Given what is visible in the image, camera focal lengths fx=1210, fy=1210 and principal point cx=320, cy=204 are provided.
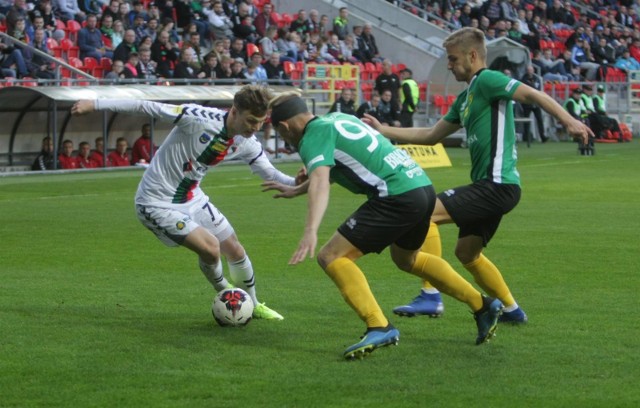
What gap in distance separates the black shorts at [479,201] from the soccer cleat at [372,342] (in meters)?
1.34

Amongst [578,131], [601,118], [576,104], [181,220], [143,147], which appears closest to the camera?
[578,131]

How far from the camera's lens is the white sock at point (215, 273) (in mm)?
8875

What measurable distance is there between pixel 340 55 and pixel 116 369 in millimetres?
29358

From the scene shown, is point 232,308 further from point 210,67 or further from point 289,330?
point 210,67

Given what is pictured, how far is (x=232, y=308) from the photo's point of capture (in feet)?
28.1

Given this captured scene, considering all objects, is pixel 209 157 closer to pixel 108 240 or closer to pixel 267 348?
pixel 267 348

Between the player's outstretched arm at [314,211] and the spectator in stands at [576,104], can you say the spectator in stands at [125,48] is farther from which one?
the player's outstretched arm at [314,211]

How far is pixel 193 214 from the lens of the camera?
887 centimetres

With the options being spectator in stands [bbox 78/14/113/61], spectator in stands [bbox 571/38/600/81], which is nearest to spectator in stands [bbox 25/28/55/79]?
spectator in stands [bbox 78/14/113/61]

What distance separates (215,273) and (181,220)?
21.0 inches

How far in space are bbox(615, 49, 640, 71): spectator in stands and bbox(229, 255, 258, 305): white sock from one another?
3776cm

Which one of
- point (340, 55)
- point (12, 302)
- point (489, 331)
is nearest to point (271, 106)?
point (489, 331)

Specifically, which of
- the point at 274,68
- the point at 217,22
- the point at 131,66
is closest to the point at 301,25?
the point at 217,22

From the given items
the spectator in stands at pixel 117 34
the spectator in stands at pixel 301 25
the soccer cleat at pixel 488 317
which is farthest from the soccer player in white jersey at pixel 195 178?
the spectator in stands at pixel 301 25
